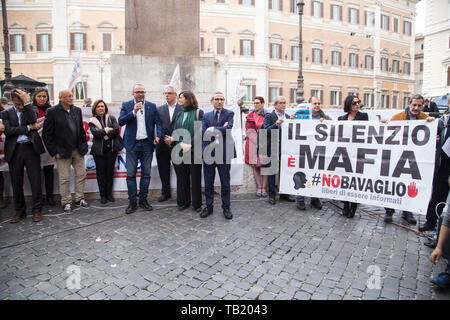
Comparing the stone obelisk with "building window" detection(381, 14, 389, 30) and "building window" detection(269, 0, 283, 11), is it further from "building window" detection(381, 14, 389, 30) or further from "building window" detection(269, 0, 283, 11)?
"building window" detection(381, 14, 389, 30)

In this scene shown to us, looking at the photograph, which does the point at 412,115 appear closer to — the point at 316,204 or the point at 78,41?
the point at 316,204

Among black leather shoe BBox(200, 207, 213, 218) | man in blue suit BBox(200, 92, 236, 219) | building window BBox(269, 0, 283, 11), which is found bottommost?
black leather shoe BBox(200, 207, 213, 218)

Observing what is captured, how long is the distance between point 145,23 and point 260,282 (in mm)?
5980

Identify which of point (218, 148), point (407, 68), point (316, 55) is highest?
point (316, 55)

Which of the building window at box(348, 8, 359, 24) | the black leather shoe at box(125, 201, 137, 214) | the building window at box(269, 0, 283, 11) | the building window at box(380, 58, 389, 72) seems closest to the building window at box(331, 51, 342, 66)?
the building window at box(348, 8, 359, 24)

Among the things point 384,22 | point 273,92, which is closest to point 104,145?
point 273,92

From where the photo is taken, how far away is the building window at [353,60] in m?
41.7

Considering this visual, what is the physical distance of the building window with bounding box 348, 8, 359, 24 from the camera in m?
41.0

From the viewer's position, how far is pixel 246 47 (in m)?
35.3

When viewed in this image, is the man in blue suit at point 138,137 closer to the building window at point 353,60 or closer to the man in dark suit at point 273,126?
the man in dark suit at point 273,126

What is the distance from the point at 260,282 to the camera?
2771mm

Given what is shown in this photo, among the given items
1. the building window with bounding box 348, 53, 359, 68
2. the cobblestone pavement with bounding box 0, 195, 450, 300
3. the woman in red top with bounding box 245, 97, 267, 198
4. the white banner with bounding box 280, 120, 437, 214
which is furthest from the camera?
the building window with bounding box 348, 53, 359, 68

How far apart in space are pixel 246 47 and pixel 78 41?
19.3m

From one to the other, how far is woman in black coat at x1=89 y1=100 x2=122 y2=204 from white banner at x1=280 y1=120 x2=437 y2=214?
309cm
